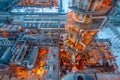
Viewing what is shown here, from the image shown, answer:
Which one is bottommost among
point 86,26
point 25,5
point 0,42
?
point 0,42

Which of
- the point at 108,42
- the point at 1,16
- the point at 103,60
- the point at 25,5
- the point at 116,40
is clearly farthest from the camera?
the point at 25,5

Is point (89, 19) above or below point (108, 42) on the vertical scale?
above

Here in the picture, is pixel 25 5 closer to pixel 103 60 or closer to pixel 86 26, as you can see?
pixel 103 60

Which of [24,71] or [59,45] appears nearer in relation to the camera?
[24,71]

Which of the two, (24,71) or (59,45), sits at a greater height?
(59,45)

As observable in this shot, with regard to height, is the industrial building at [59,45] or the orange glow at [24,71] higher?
the industrial building at [59,45]

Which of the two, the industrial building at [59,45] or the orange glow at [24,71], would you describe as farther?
the orange glow at [24,71]

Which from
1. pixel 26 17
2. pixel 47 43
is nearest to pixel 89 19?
pixel 47 43

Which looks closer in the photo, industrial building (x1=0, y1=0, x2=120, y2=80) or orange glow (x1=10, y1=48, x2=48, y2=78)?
industrial building (x1=0, y1=0, x2=120, y2=80)
